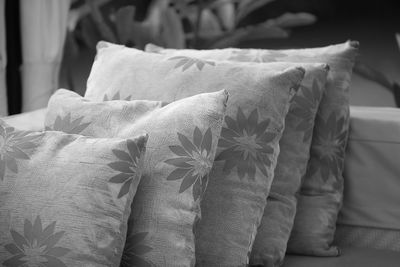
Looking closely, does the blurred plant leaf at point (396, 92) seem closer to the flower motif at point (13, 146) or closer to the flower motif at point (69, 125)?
the flower motif at point (69, 125)

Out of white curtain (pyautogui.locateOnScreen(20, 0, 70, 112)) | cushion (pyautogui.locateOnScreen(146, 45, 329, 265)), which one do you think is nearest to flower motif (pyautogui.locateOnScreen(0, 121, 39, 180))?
cushion (pyautogui.locateOnScreen(146, 45, 329, 265))

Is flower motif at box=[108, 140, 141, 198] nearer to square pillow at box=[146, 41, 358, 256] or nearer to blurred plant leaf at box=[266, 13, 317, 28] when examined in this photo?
square pillow at box=[146, 41, 358, 256]

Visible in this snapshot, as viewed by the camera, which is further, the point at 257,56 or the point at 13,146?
the point at 257,56

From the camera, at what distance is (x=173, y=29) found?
294 cm

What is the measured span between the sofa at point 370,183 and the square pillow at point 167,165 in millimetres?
391

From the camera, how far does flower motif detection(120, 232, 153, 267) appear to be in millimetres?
1254

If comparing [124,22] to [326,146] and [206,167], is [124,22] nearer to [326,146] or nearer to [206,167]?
[326,146]

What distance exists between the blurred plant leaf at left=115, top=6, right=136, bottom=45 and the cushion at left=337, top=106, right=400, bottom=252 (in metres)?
1.52

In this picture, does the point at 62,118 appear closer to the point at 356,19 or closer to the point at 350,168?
the point at 350,168

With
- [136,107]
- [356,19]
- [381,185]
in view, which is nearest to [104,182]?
[136,107]

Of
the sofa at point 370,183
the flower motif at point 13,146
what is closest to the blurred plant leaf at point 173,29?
the sofa at point 370,183

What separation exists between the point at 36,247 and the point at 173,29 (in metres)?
1.87

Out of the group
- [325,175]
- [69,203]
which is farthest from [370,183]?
[69,203]

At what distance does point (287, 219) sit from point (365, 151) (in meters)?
0.32
